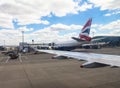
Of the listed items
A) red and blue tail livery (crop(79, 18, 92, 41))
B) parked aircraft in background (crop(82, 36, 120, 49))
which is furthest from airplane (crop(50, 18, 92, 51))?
parked aircraft in background (crop(82, 36, 120, 49))

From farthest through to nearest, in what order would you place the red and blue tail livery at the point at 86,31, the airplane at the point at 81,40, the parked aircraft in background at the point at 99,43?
the parked aircraft in background at the point at 99,43 < the red and blue tail livery at the point at 86,31 < the airplane at the point at 81,40

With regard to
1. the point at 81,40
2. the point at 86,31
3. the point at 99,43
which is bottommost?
the point at 99,43

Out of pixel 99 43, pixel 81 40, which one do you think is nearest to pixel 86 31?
pixel 81 40

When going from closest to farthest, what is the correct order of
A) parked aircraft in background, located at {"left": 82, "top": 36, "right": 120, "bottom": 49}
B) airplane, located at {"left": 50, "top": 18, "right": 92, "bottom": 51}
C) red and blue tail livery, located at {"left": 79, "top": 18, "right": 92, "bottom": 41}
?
airplane, located at {"left": 50, "top": 18, "right": 92, "bottom": 51}
red and blue tail livery, located at {"left": 79, "top": 18, "right": 92, "bottom": 41}
parked aircraft in background, located at {"left": 82, "top": 36, "right": 120, "bottom": 49}

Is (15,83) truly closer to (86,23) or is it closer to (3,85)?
(3,85)

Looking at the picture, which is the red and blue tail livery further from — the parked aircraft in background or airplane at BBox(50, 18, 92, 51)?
the parked aircraft in background

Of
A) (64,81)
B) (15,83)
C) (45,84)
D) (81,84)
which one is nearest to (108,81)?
(81,84)

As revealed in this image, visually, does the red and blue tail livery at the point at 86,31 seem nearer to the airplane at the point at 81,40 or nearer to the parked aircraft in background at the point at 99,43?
the airplane at the point at 81,40

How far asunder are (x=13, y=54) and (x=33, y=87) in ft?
76.6

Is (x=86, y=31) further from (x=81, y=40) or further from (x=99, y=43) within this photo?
(x=99, y=43)

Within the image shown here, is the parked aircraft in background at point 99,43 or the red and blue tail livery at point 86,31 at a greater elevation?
the red and blue tail livery at point 86,31

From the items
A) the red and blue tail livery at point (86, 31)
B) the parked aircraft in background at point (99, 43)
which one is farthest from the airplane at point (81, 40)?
the parked aircraft in background at point (99, 43)

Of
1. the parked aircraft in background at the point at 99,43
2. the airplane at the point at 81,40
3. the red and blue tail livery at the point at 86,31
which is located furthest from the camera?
the parked aircraft in background at the point at 99,43

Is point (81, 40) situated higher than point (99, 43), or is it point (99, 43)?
point (81, 40)
